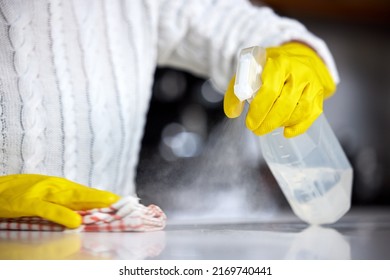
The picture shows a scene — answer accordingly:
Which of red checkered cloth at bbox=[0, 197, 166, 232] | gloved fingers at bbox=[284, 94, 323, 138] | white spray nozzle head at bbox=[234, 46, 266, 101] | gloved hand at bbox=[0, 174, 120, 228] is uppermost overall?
white spray nozzle head at bbox=[234, 46, 266, 101]

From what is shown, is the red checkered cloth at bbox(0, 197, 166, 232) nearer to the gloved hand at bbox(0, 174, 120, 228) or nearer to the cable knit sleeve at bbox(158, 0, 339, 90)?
the gloved hand at bbox(0, 174, 120, 228)

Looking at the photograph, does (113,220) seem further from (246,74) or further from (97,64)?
(97,64)

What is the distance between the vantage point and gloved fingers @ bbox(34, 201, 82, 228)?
726 millimetres

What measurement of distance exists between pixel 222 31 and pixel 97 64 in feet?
0.78

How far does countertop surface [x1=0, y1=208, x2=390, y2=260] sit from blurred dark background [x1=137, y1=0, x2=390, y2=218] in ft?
0.81

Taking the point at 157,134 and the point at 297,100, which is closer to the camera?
the point at 297,100

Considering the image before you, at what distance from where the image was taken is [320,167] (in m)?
0.96

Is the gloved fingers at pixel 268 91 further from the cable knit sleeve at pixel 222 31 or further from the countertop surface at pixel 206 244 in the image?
the cable knit sleeve at pixel 222 31

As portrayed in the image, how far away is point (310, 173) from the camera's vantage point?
95 cm

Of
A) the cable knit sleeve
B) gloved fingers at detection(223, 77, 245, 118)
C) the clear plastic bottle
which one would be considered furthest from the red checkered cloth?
the cable knit sleeve

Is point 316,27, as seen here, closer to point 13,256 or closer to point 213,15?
point 213,15

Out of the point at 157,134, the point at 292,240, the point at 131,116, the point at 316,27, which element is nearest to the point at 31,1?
the point at 131,116

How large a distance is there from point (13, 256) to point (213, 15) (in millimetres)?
648
